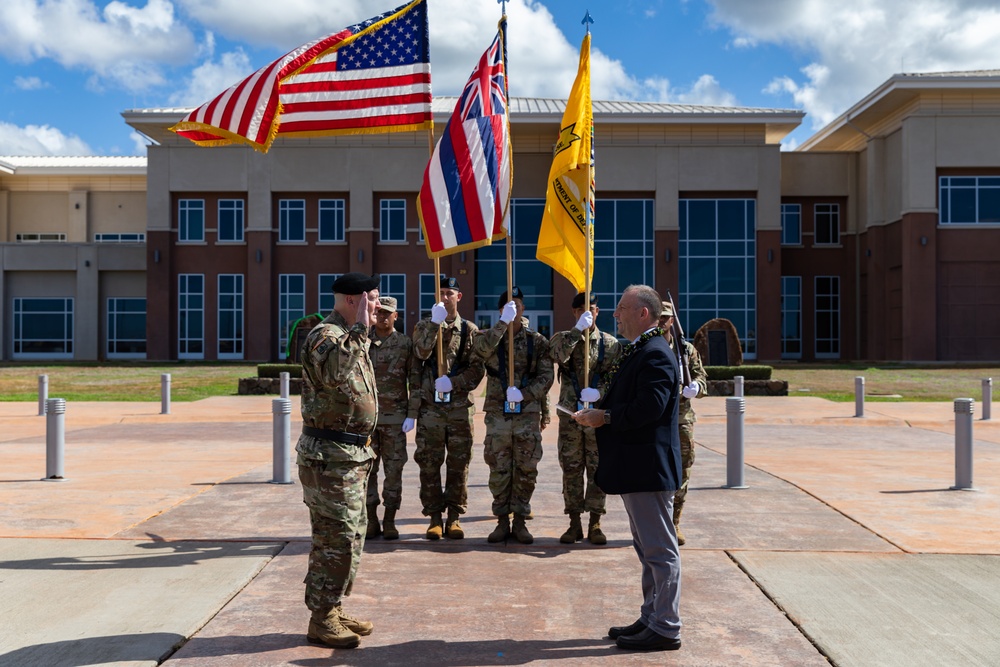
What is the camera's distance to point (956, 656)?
4.96 m

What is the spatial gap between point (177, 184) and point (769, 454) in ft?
130

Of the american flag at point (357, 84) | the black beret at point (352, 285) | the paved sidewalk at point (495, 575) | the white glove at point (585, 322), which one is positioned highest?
the american flag at point (357, 84)

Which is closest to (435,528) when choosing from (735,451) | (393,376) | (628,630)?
(393,376)

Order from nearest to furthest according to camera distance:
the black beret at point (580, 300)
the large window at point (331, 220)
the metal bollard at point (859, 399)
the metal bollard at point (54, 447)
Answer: the black beret at point (580, 300), the metal bollard at point (54, 447), the metal bollard at point (859, 399), the large window at point (331, 220)

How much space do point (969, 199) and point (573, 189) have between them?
42658 mm

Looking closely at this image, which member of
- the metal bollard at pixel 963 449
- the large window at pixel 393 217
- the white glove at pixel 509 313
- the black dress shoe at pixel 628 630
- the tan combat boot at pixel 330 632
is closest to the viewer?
the tan combat boot at pixel 330 632

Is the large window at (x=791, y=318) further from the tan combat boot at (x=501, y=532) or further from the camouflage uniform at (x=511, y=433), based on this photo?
the tan combat boot at (x=501, y=532)

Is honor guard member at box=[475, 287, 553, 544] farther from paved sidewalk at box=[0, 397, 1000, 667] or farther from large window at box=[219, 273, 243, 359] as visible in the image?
large window at box=[219, 273, 243, 359]

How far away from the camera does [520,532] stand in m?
7.73

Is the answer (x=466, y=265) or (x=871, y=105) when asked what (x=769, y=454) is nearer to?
(x=466, y=265)

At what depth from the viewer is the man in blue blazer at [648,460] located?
5.09 metres

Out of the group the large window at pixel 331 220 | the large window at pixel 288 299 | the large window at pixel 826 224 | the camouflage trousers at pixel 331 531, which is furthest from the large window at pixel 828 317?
the camouflage trousers at pixel 331 531

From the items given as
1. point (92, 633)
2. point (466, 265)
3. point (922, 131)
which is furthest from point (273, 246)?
point (92, 633)

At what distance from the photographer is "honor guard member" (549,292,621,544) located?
7.67 metres
